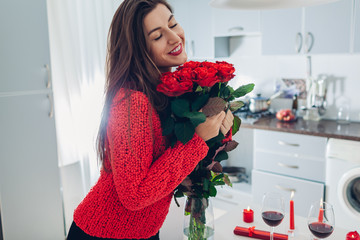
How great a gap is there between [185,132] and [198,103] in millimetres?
88

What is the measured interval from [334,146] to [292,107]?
0.79 metres

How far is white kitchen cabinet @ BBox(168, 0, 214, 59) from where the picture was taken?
3496 mm

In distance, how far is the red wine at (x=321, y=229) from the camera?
1.16 m

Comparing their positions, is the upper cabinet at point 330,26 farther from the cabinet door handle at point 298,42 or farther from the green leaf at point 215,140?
the green leaf at point 215,140

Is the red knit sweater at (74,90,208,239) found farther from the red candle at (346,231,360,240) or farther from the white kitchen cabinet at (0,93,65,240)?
the white kitchen cabinet at (0,93,65,240)

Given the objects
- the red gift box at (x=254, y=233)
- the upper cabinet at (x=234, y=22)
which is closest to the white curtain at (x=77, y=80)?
the upper cabinet at (x=234, y=22)

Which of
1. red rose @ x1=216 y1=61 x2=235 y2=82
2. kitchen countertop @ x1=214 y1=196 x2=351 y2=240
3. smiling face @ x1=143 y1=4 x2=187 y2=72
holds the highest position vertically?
smiling face @ x1=143 y1=4 x2=187 y2=72

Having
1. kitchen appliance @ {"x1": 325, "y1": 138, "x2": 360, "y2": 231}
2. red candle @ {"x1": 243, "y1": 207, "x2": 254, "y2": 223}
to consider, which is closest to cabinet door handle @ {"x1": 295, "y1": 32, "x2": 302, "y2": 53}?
kitchen appliance @ {"x1": 325, "y1": 138, "x2": 360, "y2": 231}

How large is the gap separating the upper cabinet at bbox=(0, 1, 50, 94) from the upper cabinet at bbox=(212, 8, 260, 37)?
160cm

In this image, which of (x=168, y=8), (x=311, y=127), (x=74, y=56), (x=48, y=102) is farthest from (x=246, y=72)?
(x=168, y=8)

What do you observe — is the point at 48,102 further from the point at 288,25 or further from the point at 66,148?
the point at 288,25

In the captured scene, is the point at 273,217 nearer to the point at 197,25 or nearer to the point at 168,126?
the point at 168,126

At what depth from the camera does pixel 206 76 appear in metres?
0.96

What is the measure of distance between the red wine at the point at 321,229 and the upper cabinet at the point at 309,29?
1.98 m
